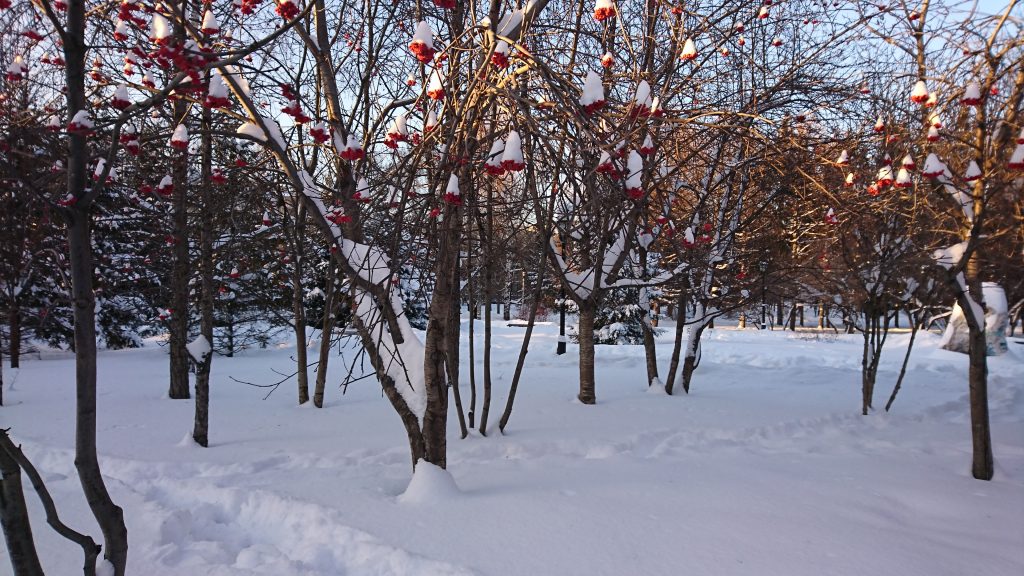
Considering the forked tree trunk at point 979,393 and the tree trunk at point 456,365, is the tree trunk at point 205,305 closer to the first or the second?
the tree trunk at point 456,365

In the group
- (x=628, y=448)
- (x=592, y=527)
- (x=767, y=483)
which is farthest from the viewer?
(x=628, y=448)

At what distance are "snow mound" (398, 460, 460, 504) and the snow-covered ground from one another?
0.01m

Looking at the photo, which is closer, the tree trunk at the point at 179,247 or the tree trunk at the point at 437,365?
the tree trunk at the point at 437,365

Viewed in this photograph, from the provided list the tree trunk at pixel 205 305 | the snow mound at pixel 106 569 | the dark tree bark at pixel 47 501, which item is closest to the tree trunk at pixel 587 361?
the tree trunk at pixel 205 305

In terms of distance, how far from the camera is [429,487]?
3.79 m

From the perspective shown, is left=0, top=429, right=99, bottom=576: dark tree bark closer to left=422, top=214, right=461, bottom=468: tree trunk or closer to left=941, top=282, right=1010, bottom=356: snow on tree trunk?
Answer: left=422, top=214, right=461, bottom=468: tree trunk

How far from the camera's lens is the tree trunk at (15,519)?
2.21 metres

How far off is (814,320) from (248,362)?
4155 centimetres

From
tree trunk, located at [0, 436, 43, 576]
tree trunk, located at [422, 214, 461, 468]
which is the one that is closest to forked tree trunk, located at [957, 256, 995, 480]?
tree trunk, located at [422, 214, 461, 468]

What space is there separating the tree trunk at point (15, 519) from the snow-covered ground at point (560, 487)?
99 cm

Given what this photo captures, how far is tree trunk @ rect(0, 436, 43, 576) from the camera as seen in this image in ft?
7.25

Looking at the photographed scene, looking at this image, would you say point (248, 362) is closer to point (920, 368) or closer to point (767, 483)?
point (767, 483)

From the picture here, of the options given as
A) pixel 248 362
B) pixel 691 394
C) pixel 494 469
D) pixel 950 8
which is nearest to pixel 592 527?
pixel 494 469

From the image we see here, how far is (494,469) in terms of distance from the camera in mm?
4723
